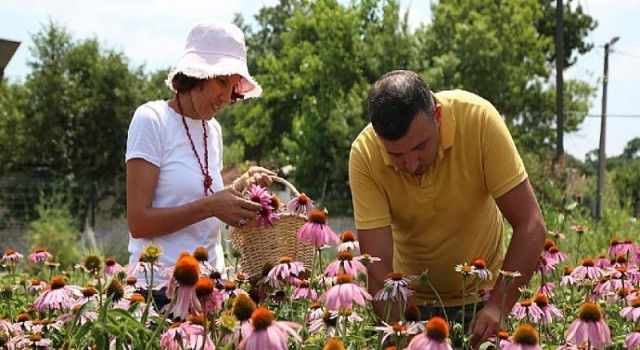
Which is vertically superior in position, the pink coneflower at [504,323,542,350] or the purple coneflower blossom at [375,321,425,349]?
the pink coneflower at [504,323,542,350]

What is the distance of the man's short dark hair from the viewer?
1.98m

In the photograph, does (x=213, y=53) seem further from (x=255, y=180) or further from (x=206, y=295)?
(x=206, y=295)

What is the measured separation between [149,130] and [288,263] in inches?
22.4

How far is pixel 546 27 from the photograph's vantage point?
24953mm

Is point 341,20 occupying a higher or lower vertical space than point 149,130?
higher

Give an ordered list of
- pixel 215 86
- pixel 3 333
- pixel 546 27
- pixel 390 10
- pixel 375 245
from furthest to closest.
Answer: pixel 546 27, pixel 390 10, pixel 215 86, pixel 375 245, pixel 3 333

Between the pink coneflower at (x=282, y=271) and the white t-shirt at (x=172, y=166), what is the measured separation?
32 centimetres

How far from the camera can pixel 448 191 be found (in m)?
2.35

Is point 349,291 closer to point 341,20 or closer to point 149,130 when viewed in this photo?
point 149,130

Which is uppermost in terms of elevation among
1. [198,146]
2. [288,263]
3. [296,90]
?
[296,90]

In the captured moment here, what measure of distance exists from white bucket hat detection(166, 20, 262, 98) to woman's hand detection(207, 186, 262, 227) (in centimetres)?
35

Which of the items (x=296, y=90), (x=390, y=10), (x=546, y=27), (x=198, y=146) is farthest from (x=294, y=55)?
(x=198, y=146)

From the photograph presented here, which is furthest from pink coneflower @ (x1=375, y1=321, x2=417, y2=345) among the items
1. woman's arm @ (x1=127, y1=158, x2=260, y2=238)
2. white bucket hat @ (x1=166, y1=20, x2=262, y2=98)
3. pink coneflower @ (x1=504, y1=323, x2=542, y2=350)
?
white bucket hat @ (x1=166, y1=20, x2=262, y2=98)

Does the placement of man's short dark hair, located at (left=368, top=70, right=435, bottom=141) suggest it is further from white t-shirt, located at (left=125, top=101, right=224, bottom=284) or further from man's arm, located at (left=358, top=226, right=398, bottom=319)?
white t-shirt, located at (left=125, top=101, right=224, bottom=284)
